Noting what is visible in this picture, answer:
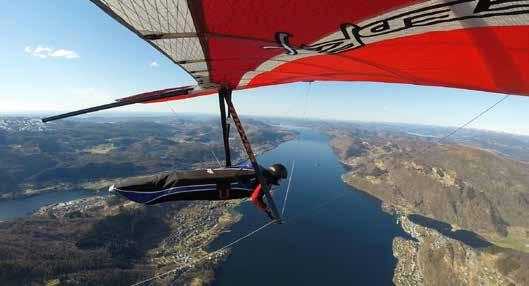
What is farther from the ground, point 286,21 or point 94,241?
point 286,21

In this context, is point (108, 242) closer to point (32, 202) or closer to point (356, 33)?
point (32, 202)

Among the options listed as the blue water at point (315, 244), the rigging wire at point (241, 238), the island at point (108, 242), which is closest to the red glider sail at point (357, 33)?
the rigging wire at point (241, 238)

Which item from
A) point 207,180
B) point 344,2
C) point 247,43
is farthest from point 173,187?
point 344,2

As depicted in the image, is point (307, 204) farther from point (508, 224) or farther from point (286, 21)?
point (286, 21)

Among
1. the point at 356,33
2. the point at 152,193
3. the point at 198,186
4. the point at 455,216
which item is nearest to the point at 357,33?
the point at 356,33

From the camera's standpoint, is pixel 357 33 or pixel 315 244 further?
pixel 315 244

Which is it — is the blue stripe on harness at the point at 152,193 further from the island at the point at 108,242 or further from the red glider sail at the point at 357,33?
the island at the point at 108,242

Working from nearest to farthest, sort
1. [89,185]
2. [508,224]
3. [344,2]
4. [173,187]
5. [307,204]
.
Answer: [344,2] < [173,187] < [307,204] < [508,224] < [89,185]
